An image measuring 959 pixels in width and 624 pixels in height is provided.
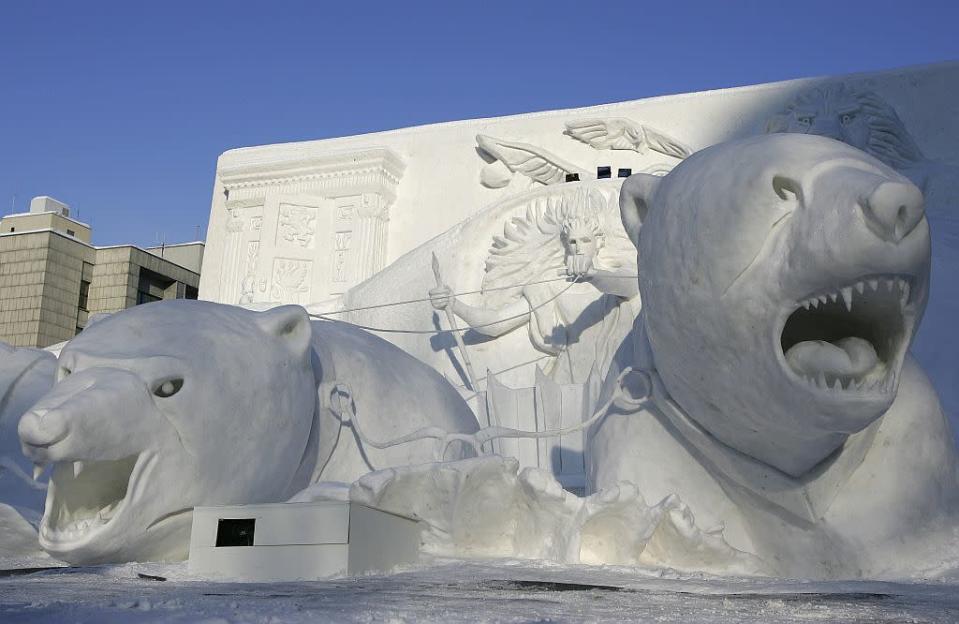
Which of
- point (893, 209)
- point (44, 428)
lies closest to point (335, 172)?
point (44, 428)

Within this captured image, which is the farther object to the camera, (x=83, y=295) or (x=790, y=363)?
(x=83, y=295)

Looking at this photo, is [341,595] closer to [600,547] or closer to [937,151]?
[600,547]

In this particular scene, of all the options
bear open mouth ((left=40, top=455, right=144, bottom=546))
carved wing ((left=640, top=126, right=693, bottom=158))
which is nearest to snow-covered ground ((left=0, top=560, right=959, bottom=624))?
bear open mouth ((left=40, top=455, right=144, bottom=546))

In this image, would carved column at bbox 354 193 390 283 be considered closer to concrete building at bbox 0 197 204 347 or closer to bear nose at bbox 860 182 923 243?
bear nose at bbox 860 182 923 243

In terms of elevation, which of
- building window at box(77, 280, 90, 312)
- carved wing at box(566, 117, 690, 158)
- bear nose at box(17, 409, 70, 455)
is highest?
building window at box(77, 280, 90, 312)

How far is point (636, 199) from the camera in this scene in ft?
9.63

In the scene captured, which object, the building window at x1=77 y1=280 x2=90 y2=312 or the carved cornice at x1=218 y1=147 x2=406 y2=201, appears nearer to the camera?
the carved cornice at x1=218 y1=147 x2=406 y2=201

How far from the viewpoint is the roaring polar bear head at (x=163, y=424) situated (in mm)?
2562

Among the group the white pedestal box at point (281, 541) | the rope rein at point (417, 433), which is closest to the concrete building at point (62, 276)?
the rope rein at point (417, 433)

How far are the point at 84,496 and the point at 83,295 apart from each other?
14.8 m

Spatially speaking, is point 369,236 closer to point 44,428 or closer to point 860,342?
point 44,428

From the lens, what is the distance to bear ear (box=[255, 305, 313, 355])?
124 inches

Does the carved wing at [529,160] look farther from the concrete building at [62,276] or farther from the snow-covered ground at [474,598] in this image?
the concrete building at [62,276]

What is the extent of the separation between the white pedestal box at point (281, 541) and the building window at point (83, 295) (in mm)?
15084
